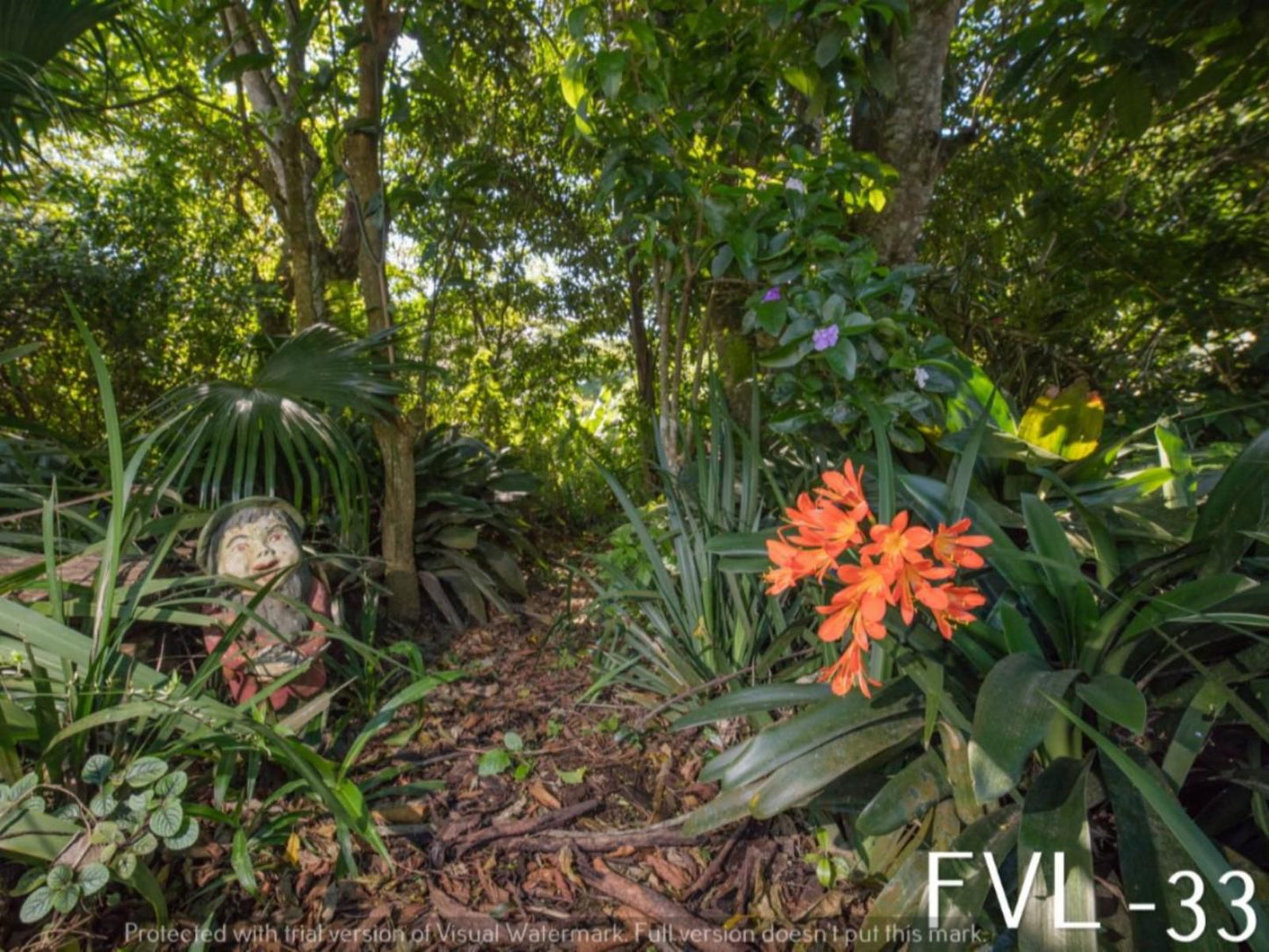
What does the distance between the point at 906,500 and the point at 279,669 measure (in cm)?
142

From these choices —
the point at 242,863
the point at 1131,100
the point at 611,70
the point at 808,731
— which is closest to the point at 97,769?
the point at 242,863

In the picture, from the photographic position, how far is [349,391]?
192 centimetres

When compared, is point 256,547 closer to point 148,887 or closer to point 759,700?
point 148,887

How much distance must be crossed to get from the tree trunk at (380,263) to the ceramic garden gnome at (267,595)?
0.55m

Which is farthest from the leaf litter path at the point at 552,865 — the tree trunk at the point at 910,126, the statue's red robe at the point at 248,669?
the tree trunk at the point at 910,126

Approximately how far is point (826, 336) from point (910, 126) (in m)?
1.11

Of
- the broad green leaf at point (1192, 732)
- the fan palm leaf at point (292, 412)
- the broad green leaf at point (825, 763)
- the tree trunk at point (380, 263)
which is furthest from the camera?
the tree trunk at point (380, 263)

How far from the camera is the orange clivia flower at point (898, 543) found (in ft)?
2.36

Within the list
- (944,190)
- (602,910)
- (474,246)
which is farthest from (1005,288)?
(602,910)

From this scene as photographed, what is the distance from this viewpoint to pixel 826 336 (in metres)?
1.49

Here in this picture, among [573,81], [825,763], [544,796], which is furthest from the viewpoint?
[573,81]

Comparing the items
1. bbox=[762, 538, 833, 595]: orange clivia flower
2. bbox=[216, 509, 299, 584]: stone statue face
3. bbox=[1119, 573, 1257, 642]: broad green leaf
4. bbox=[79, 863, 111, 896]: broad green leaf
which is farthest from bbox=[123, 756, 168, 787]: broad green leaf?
bbox=[1119, 573, 1257, 642]: broad green leaf

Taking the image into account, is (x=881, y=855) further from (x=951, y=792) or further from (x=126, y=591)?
(x=126, y=591)

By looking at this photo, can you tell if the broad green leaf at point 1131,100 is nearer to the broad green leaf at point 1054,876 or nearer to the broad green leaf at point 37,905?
the broad green leaf at point 1054,876
